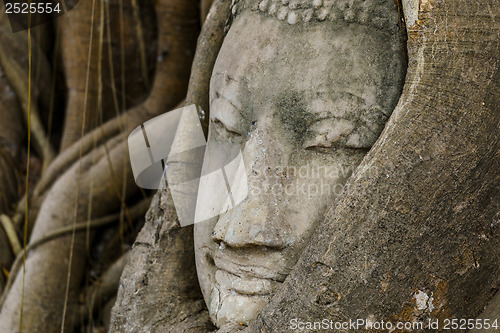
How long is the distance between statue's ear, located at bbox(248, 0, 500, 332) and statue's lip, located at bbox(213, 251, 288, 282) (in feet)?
0.41

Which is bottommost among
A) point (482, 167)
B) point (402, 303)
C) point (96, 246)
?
point (96, 246)

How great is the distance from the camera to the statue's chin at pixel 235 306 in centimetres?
117

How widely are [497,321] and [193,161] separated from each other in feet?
2.59

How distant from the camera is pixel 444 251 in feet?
3.32

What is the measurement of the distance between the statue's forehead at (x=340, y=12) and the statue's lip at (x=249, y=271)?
48 cm

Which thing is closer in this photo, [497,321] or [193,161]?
[497,321]

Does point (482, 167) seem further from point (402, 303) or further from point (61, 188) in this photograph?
point (61, 188)

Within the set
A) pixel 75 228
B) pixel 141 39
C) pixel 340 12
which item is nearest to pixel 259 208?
pixel 340 12

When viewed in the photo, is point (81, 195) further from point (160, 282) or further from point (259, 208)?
point (259, 208)

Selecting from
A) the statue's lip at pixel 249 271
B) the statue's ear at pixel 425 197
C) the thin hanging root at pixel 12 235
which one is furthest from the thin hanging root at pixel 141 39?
the statue's ear at pixel 425 197

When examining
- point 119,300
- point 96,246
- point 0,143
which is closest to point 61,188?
point 96,246

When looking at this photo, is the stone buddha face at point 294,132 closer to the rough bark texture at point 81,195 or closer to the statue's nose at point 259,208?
the statue's nose at point 259,208

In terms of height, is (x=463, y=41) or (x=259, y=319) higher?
(x=463, y=41)

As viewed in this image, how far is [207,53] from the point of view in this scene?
1542 mm
